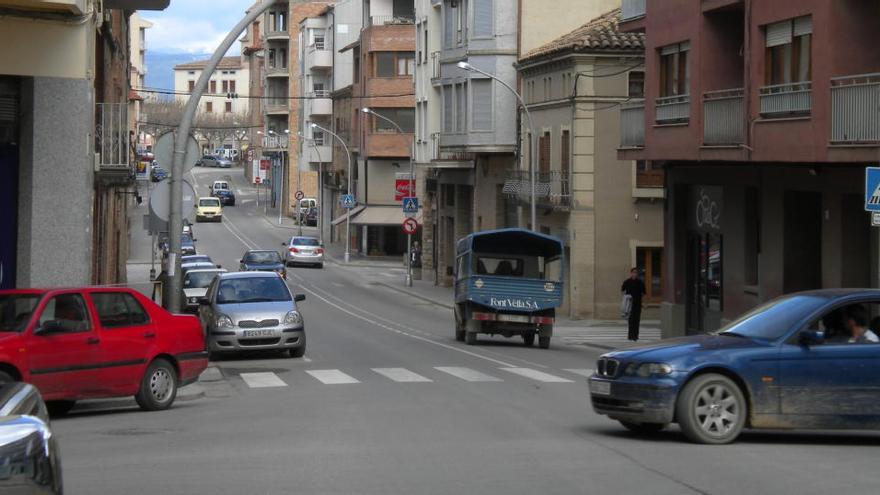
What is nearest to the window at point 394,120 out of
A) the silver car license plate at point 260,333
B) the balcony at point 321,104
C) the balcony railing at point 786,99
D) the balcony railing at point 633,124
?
the balcony at point 321,104

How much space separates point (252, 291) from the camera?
26.7 meters

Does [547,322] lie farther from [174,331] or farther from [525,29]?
[525,29]

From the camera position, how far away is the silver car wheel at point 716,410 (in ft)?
42.1

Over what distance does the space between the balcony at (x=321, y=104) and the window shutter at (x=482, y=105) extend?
149ft

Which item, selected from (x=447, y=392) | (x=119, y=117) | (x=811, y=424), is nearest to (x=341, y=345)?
(x=119, y=117)

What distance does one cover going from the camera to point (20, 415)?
22.6 feet

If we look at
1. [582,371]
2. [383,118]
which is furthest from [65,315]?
[383,118]

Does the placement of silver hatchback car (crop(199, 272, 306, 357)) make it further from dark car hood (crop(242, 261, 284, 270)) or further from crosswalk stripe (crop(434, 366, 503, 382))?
dark car hood (crop(242, 261, 284, 270))

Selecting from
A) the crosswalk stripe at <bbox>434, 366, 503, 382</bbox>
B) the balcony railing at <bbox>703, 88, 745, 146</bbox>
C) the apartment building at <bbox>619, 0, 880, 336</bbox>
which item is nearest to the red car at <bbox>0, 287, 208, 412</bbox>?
the crosswalk stripe at <bbox>434, 366, 503, 382</bbox>

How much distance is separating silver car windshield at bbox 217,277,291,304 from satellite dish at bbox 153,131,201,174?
5.05 meters

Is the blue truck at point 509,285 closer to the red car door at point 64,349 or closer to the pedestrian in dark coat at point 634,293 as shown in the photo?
the pedestrian in dark coat at point 634,293

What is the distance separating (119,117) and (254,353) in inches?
261

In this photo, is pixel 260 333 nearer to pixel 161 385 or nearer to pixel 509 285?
pixel 509 285

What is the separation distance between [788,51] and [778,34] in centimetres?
51
